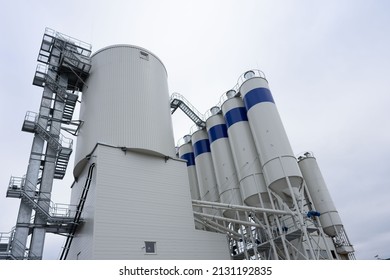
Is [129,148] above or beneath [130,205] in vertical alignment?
above

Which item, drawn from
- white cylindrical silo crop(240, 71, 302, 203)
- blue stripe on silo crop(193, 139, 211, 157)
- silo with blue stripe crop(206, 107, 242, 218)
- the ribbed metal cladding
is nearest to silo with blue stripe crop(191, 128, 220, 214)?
blue stripe on silo crop(193, 139, 211, 157)

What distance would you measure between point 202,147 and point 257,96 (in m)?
8.27

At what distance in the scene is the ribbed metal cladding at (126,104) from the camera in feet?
62.0

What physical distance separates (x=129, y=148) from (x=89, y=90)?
21.8ft

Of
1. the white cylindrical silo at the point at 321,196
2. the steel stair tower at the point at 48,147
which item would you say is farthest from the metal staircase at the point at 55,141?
the white cylindrical silo at the point at 321,196

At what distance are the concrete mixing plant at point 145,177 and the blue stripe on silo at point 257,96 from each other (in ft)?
0.32

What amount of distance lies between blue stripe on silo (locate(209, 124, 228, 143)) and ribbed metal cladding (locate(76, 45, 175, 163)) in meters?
6.08

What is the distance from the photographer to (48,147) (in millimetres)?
19406

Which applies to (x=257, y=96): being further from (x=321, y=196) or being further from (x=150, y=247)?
(x=150, y=247)

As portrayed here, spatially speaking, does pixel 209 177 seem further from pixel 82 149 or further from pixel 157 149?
pixel 82 149

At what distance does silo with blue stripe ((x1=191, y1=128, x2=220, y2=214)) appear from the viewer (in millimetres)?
26494

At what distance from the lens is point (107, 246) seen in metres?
14.4

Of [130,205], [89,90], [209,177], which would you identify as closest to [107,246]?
[130,205]

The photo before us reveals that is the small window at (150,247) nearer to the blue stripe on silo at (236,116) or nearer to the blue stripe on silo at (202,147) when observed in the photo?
the blue stripe on silo at (236,116)
